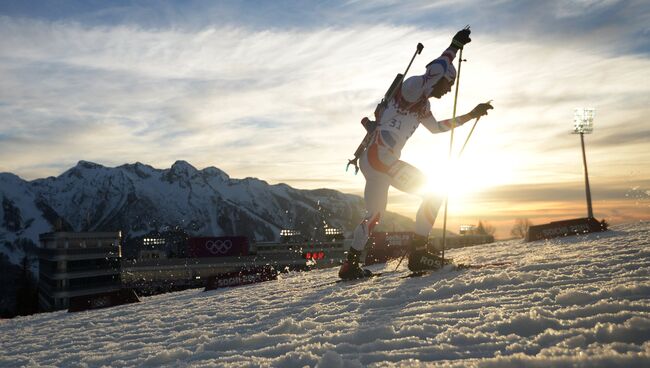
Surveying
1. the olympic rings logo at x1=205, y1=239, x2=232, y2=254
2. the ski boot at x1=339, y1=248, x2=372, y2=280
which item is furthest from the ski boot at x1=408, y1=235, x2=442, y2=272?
the olympic rings logo at x1=205, y1=239, x2=232, y2=254

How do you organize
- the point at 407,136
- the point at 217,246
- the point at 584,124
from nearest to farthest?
the point at 407,136, the point at 584,124, the point at 217,246

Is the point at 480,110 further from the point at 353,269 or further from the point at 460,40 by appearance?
the point at 353,269

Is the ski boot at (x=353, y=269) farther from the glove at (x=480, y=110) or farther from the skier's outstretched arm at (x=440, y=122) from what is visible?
the glove at (x=480, y=110)

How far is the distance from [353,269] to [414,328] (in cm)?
475

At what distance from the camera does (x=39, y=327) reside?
8875mm

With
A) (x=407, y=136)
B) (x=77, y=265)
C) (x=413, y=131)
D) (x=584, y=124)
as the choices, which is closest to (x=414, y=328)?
(x=407, y=136)

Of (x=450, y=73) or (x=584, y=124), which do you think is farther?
(x=584, y=124)

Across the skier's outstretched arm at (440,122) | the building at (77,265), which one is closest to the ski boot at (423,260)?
the skier's outstretched arm at (440,122)

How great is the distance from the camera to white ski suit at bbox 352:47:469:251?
8484 mm

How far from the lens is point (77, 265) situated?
236ft

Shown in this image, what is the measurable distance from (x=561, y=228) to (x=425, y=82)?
29.9 feet

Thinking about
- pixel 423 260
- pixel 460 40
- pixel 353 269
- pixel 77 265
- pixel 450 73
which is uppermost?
pixel 460 40

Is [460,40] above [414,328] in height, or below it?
above

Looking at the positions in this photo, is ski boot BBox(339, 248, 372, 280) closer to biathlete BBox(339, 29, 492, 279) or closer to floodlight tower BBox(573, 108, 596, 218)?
biathlete BBox(339, 29, 492, 279)
